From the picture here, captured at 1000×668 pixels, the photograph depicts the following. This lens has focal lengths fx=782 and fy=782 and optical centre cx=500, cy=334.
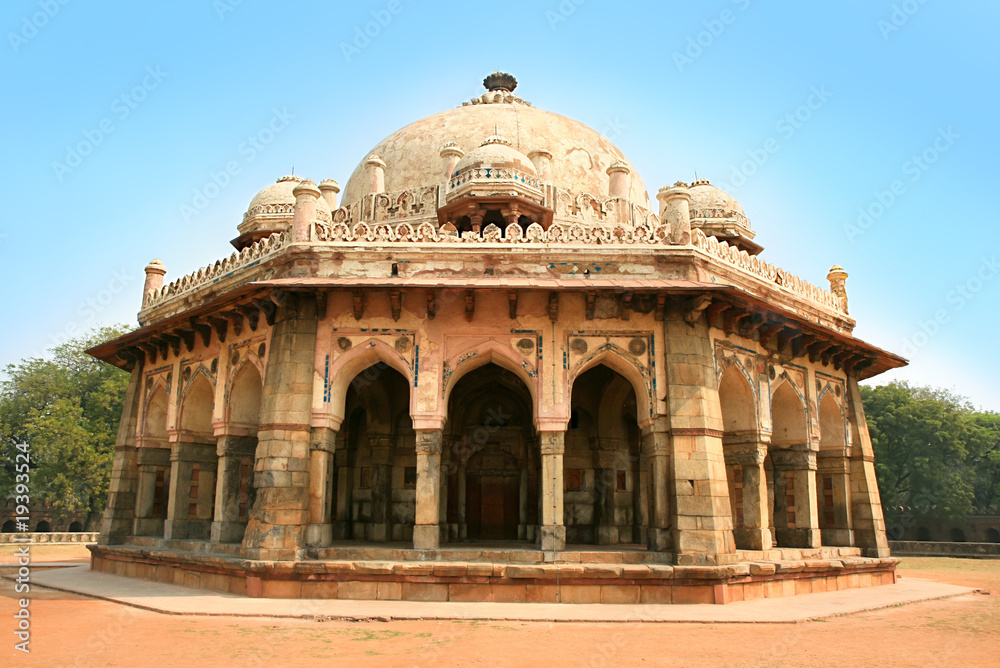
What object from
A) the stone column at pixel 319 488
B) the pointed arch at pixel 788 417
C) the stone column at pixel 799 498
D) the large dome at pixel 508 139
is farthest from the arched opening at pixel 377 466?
the stone column at pixel 799 498

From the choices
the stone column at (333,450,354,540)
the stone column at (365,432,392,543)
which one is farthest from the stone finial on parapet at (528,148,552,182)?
the stone column at (333,450,354,540)

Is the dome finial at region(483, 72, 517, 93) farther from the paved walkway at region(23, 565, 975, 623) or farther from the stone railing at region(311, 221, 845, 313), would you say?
the paved walkway at region(23, 565, 975, 623)

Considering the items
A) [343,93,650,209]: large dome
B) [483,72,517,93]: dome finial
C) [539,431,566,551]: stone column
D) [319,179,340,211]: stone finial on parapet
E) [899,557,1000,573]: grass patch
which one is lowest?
[899,557,1000,573]: grass patch

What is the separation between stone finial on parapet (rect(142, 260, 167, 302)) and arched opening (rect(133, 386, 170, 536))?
7.61 feet

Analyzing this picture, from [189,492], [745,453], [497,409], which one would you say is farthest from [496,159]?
[189,492]

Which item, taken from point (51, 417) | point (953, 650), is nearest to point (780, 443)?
point (953, 650)

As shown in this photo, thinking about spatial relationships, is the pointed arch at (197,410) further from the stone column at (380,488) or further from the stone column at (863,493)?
the stone column at (863,493)

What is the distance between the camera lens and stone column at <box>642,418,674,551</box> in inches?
470

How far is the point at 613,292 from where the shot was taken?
12.4 metres

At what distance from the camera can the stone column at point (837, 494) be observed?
51.4ft

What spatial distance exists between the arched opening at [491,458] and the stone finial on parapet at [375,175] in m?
5.35

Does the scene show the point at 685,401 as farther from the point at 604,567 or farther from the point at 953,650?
the point at 953,650

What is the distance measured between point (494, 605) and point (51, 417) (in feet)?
95.9

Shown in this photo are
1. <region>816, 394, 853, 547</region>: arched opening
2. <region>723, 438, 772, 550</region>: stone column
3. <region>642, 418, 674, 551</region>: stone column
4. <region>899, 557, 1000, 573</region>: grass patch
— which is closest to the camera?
<region>642, 418, 674, 551</region>: stone column
